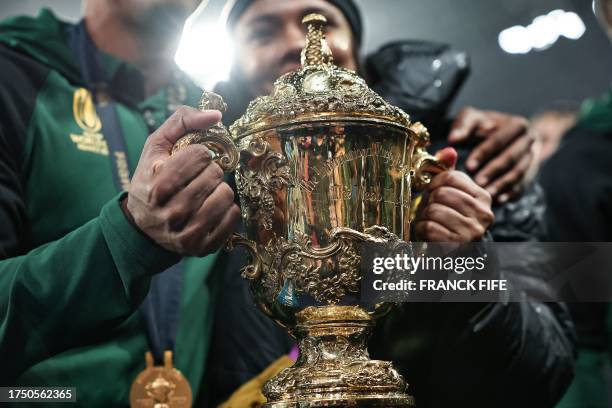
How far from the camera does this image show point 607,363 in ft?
5.17

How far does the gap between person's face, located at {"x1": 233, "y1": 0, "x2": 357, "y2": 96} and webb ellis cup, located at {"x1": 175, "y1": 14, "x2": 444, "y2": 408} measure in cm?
26

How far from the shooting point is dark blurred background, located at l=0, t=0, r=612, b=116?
1.05m

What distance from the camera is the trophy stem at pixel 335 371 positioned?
69 cm

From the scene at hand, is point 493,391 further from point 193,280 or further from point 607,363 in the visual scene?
point 607,363

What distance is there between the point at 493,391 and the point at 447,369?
0.23ft

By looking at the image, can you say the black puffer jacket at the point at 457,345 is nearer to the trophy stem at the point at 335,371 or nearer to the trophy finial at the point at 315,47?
the trophy stem at the point at 335,371

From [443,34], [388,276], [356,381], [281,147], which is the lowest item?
[356,381]

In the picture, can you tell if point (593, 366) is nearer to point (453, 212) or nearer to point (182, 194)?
point (453, 212)

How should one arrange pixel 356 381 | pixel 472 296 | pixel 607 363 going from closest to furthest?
pixel 356 381, pixel 472 296, pixel 607 363

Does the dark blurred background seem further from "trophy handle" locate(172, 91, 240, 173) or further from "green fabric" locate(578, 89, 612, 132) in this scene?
"trophy handle" locate(172, 91, 240, 173)

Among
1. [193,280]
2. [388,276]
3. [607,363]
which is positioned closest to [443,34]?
[607,363]

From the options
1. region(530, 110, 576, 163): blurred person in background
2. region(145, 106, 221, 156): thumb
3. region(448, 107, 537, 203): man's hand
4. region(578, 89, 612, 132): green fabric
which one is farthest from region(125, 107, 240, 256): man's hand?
region(530, 110, 576, 163): blurred person in background

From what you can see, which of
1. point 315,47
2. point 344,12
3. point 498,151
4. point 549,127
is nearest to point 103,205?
point 315,47

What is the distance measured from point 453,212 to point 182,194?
0.33m
